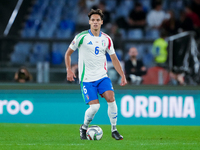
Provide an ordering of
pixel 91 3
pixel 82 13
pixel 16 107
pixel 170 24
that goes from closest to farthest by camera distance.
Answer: pixel 16 107 → pixel 170 24 → pixel 82 13 → pixel 91 3

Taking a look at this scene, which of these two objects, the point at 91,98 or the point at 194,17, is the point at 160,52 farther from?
the point at 194,17

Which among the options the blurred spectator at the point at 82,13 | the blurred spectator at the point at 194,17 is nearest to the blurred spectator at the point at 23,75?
the blurred spectator at the point at 82,13

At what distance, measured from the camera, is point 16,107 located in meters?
11.1

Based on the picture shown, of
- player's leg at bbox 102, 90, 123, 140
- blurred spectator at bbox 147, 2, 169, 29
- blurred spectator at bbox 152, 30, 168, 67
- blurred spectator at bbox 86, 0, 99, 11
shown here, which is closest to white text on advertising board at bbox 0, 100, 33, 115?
blurred spectator at bbox 152, 30, 168, 67

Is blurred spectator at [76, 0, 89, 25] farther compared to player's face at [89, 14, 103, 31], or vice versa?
blurred spectator at [76, 0, 89, 25]

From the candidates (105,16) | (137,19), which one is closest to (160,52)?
(137,19)

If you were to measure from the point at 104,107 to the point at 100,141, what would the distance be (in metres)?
3.72

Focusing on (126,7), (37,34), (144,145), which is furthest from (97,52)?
(126,7)

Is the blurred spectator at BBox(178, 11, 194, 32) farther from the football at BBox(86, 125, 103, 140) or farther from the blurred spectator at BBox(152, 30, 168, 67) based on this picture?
the football at BBox(86, 125, 103, 140)

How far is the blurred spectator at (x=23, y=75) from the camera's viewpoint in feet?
36.8

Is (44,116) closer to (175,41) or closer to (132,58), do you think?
(132,58)

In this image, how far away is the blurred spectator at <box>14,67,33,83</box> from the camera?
11.2 meters

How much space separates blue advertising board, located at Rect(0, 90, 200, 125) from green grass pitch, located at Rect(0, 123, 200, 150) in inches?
38.7

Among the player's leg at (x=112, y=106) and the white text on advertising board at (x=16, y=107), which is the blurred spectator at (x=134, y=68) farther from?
the player's leg at (x=112, y=106)
